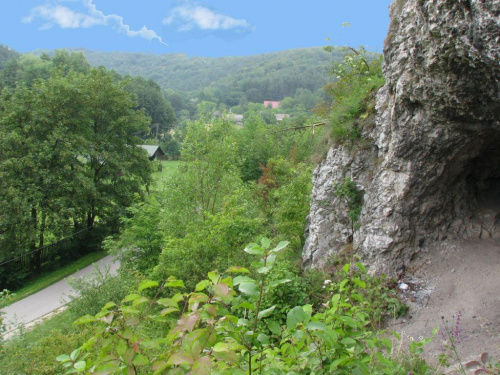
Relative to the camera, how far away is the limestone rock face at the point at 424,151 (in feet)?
25.4

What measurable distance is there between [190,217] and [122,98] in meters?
15.8

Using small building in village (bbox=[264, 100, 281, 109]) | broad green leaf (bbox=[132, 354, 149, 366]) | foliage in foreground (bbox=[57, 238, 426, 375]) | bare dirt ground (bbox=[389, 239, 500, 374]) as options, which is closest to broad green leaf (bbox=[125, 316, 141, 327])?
foliage in foreground (bbox=[57, 238, 426, 375])

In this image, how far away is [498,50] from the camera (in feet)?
21.1

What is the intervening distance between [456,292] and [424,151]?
10.8 ft

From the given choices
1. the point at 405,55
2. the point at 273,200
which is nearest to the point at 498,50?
the point at 405,55

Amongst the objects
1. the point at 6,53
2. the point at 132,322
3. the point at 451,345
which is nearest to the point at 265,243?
the point at 132,322

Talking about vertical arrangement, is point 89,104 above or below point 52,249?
above

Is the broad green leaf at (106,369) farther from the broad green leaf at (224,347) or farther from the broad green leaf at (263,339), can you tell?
the broad green leaf at (263,339)

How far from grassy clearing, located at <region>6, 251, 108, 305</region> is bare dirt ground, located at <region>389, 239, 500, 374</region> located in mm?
21569

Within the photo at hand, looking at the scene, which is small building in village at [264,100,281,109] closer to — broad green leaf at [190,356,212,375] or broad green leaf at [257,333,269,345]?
broad green leaf at [257,333,269,345]

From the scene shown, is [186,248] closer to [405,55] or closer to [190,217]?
[190,217]

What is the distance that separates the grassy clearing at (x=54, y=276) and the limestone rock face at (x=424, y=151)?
757 inches

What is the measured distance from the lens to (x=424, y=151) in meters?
9.76

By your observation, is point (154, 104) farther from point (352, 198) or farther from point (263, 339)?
point (263, 339)
